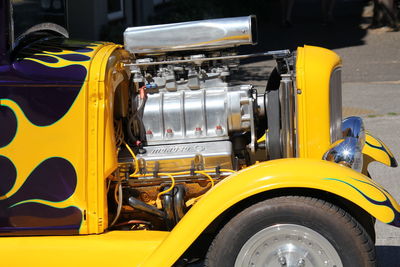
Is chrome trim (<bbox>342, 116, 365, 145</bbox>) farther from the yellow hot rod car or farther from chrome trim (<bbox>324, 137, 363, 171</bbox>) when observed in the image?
chrome trim (<bbox>324, 137, 363, 171</bbox>)

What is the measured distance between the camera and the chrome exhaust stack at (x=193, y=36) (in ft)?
14.2

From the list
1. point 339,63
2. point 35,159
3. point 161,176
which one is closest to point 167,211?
point 161,176

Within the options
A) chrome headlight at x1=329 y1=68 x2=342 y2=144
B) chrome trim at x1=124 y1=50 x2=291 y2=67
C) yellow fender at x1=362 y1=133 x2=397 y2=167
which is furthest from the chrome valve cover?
yellow fender at x1=362 y1=133 x2=397 y2=167

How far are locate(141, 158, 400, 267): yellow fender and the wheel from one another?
4.6 inches

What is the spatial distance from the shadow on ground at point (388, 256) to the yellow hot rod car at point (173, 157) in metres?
0.97

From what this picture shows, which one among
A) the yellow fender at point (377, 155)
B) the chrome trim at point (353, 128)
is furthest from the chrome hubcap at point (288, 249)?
the yellow fender at point (377, 155)

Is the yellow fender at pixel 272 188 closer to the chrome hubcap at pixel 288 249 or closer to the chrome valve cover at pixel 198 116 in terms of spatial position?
the chrome hubcap at pixel 288 249

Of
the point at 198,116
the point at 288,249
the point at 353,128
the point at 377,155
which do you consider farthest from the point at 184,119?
the point at 377,155

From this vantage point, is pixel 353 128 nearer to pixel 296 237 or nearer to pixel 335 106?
pixel 335 106

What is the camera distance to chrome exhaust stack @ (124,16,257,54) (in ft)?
14.2

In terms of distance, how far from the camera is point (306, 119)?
4301mm

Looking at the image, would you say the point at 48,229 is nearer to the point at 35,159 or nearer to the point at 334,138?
the point at 35,159

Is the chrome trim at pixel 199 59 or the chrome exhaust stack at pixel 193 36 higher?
the chrome exhaust stack at pixel 193 36

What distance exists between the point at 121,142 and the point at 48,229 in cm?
73
